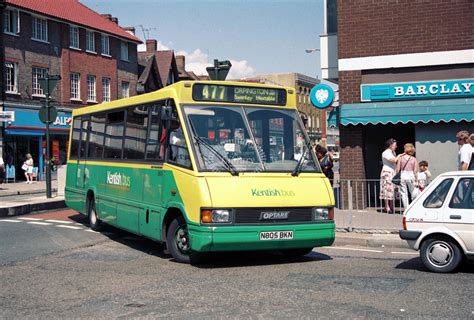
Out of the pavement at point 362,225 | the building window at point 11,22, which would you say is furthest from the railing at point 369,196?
the building window at point 11,22

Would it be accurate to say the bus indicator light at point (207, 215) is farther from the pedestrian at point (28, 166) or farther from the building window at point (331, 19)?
the pedestrian at point (28, 166)

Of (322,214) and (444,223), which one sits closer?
(444,223)

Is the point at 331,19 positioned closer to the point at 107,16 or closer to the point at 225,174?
the point at 225,174

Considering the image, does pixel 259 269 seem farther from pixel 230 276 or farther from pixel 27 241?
pixel 27 241

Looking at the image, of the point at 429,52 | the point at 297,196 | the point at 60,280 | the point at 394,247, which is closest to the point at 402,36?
the point at 429,52

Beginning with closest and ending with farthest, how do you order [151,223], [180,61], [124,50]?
[151,223] → [124,50] → [180,61]

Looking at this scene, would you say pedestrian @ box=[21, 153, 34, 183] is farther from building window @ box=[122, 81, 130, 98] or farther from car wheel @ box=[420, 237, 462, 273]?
car wheel @ box=[420, 237, 462, 273]

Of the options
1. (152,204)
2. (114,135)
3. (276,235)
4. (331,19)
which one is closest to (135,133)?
(114,135)

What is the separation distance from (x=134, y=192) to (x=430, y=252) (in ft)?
16.1

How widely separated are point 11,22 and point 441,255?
107 feet

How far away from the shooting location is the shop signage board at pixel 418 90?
15.1 meters

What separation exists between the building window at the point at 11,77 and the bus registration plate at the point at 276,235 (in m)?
29.6

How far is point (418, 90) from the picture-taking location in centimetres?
1547

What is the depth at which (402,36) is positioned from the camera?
15828 millimetres
